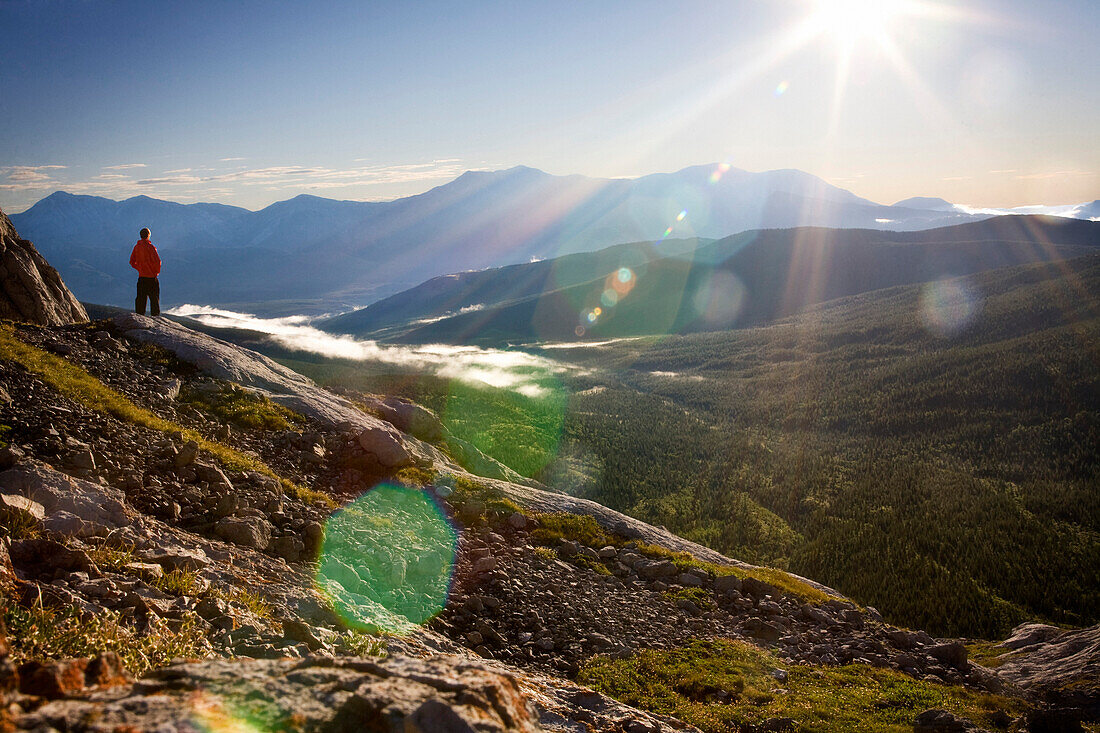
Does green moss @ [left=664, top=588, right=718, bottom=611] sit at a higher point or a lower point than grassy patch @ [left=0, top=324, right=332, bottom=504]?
lower

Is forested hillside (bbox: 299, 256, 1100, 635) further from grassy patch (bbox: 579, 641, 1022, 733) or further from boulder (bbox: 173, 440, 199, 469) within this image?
boulder (bbox: 173, 440, 199, 469)

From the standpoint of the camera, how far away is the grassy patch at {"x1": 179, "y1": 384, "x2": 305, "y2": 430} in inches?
577

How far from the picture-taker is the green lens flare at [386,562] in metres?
8.19

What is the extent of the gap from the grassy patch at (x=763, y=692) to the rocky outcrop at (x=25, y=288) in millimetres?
23912

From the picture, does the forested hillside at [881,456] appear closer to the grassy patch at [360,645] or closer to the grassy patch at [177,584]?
the grassy patch at [360,645]

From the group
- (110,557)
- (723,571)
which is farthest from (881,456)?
(110,557)

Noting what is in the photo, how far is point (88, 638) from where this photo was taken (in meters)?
4.44

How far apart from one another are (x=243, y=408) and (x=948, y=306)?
15695 cm

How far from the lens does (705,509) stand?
3753 cm

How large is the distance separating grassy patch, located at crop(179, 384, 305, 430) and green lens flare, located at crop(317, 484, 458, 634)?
393cm

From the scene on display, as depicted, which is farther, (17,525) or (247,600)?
(247,600)

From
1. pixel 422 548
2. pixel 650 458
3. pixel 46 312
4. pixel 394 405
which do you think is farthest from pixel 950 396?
pixel 46 312

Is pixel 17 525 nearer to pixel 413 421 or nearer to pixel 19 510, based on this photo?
pixel 19 510

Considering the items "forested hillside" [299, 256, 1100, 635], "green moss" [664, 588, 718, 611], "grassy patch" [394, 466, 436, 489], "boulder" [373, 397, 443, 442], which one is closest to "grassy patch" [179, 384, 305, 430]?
"grassy patch" [394, 466, 436, 489]
